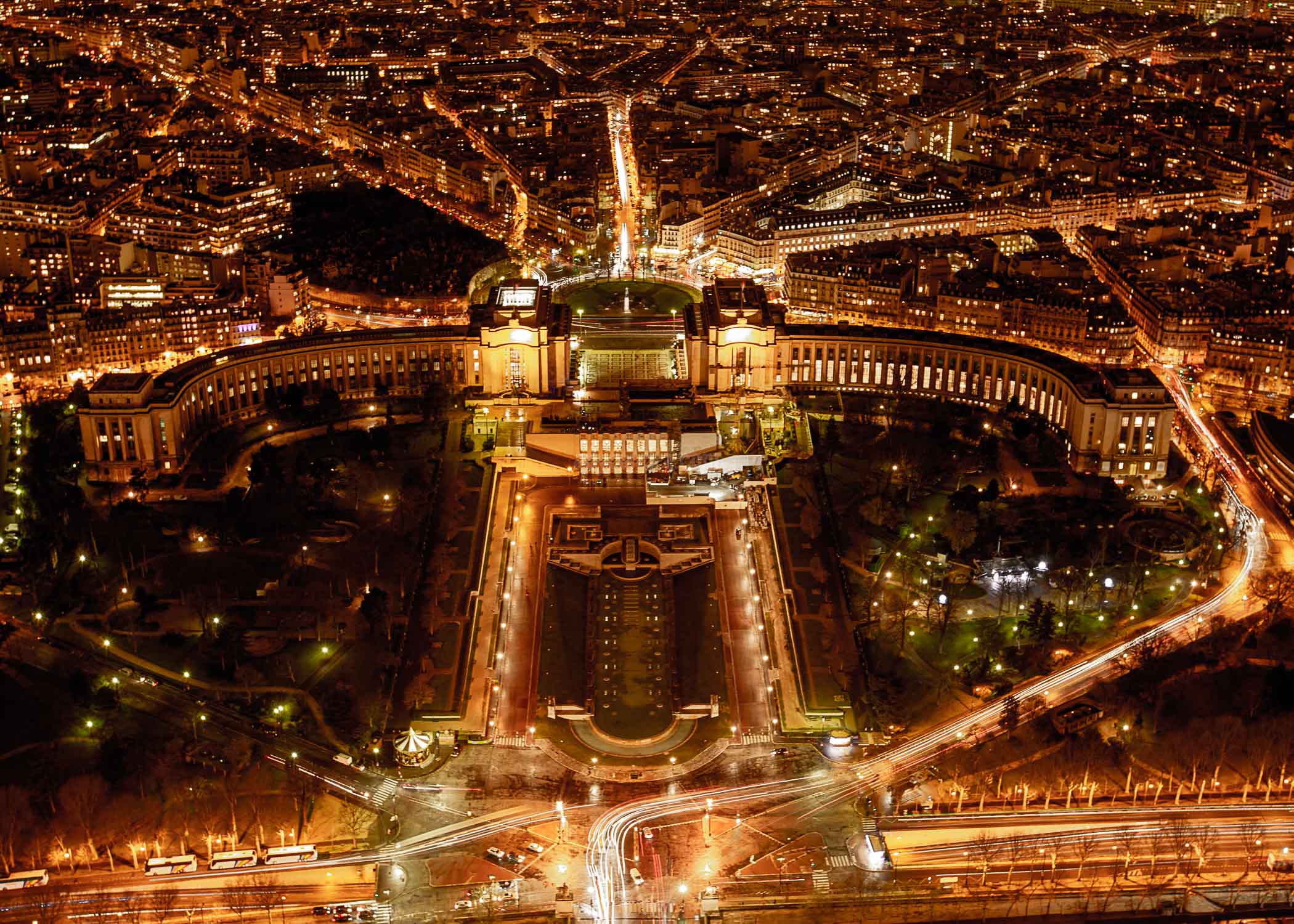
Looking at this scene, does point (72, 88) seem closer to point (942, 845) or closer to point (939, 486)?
point (939, 486)

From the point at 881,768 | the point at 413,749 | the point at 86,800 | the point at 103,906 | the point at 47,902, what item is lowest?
the point at 103,906

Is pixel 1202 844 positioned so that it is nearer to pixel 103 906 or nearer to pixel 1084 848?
pixel 1084 848

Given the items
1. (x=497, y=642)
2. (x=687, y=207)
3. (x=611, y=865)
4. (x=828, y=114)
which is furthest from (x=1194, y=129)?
(x=611, y=865)

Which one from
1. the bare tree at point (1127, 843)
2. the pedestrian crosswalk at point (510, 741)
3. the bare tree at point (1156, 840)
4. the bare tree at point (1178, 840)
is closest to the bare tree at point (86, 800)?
the pedestrian crosswalk at point (510, 741)

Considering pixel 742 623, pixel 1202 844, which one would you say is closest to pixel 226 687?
pixel 742 623

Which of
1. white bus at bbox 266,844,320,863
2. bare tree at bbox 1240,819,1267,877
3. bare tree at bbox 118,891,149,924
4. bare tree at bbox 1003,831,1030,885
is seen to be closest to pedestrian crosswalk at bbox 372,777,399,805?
white bus at bbox 266,844,320,863

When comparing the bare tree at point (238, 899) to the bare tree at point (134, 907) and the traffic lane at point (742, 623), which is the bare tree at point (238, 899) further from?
the traffic lane at point (742, 623)
